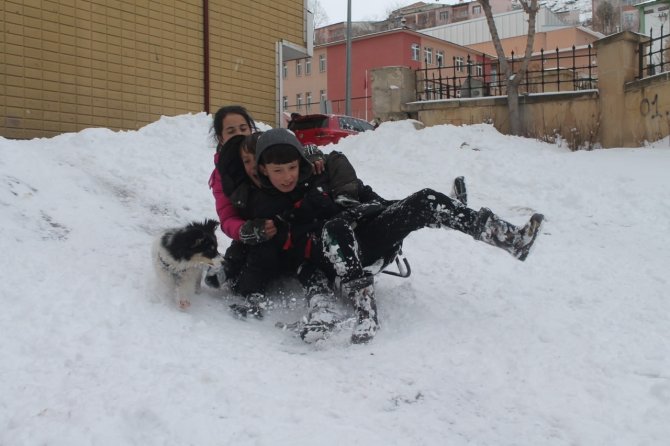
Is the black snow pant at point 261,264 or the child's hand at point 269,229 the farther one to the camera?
the black snow pant at point 261,264

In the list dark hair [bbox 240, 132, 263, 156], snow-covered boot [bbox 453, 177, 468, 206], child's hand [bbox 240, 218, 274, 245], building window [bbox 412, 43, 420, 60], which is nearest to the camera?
child's hand [bbox 240, 218, 274, 245]

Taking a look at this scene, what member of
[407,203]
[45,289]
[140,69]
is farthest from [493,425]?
[140,69]

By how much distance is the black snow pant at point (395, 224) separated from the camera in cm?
335

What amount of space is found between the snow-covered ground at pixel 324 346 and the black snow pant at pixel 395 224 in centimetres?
41

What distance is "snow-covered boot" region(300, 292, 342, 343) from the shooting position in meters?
3.17

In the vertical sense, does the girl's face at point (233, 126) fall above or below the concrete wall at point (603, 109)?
below

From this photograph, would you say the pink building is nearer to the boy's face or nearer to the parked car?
the parked car

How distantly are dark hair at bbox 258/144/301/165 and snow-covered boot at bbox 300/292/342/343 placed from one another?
91 centimetres

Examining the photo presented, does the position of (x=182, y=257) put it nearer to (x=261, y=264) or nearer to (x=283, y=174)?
(x=261, y=264)

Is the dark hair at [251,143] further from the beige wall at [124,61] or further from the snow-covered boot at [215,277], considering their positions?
the beige wall at [124,61]

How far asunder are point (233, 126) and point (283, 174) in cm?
103

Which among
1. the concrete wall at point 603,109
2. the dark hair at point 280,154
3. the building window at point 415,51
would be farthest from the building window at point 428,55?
the dark hair at point 280,154

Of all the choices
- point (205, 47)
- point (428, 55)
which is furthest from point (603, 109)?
point (428, 55)

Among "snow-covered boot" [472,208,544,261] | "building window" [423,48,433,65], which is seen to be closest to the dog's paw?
"snow-covered boot" [472,208,544,261]
